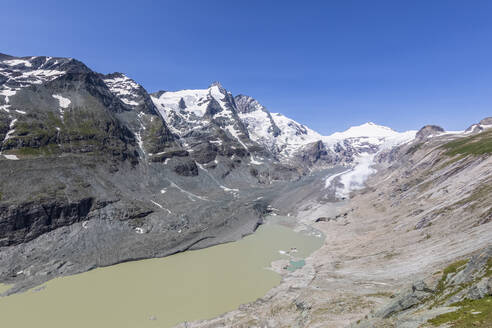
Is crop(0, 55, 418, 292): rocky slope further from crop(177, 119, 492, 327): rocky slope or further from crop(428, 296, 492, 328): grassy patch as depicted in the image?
crop(428, 296, 492, 328): grassy patch

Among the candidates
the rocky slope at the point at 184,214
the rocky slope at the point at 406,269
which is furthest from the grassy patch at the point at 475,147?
the rocky slope at the point at 406,269

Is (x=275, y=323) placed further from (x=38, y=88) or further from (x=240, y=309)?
(x=38, y=88)

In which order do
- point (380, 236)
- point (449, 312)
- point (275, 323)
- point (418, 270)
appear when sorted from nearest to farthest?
point (449, 312) < point (275, 323) < point (418, 270) < point (380, 236)

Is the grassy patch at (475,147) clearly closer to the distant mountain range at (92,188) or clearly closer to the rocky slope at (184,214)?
the rocky slope at (184,214)

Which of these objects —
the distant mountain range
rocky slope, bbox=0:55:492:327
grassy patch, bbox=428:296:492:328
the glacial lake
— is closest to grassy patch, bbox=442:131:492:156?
rocky slope, bbox=0:55:492:327

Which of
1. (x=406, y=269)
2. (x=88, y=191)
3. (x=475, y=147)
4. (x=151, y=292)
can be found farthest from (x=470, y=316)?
(x=475, y=147)

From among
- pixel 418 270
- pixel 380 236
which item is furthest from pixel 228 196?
pixel 418 270

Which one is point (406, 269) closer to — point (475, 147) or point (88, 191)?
point (475, 147)
